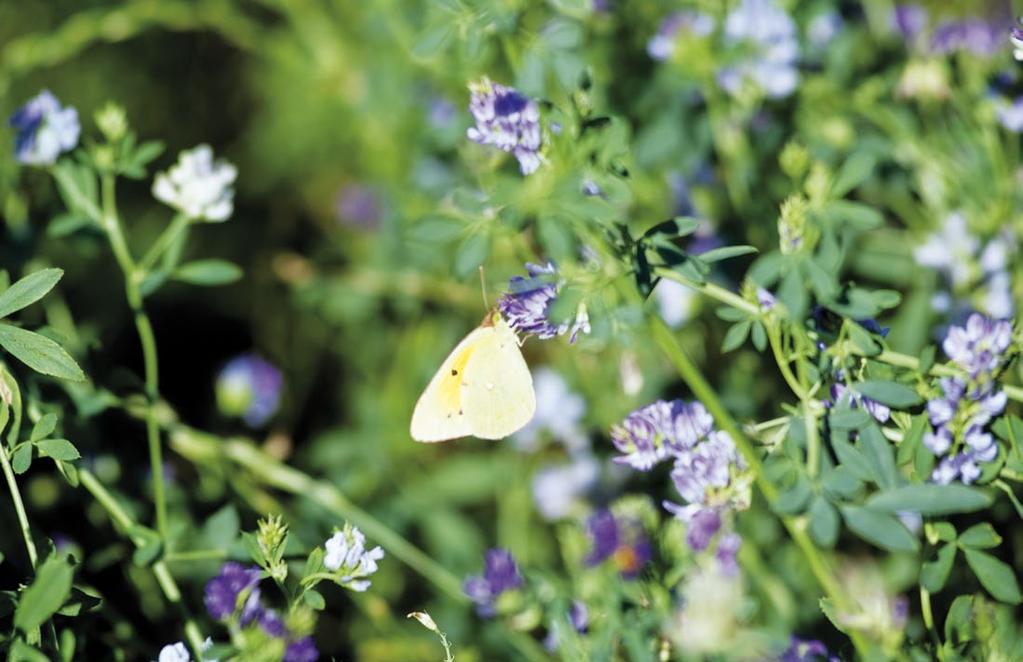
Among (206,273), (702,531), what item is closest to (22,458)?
(206,273)

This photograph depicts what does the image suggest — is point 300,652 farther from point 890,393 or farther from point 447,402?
point 890,393

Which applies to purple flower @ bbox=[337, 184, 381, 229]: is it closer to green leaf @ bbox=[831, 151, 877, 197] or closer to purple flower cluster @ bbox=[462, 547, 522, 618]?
purple flower cluster @ bbox=[462, 547, 522, 618]

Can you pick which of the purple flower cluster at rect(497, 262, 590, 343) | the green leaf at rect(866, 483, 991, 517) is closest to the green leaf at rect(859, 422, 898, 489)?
the green leaf at rect(866, 483, 991, 517)

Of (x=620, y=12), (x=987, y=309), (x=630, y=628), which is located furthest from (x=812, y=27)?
(x=630, y=628)

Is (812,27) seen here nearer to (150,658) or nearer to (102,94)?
(150,658)

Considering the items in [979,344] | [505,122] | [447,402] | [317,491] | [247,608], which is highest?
[505,122]

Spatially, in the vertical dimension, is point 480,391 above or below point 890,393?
below

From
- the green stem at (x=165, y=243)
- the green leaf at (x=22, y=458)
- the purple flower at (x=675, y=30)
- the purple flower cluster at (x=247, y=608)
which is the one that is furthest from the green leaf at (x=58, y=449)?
the purple flower at (x=675, y=30)
